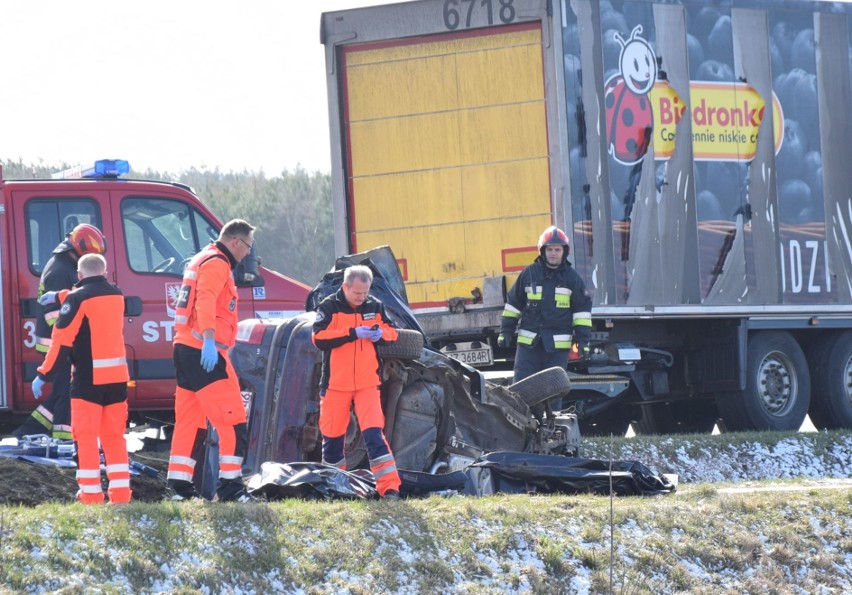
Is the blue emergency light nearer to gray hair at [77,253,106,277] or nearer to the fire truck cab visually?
the fire truck cab

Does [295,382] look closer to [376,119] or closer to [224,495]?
[224,495]

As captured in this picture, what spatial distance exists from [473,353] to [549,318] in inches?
59.3

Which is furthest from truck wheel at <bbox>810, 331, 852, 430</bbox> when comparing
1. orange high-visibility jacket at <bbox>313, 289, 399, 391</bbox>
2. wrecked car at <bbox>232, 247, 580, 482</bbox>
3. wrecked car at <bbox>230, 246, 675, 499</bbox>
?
orange high-visibility jacket at <bbox>313, 289, 399, 391</bbox>

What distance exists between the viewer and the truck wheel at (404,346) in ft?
28.2

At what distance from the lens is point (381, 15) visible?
1265cm

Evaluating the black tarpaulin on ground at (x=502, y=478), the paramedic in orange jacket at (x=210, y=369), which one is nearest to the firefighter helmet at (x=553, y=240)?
the black tarpaulin on ground at (x=502, y=478)

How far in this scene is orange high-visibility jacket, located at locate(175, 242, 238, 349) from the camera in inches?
314

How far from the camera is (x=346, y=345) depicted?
8422mm

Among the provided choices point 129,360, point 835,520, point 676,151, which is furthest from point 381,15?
point 835,520

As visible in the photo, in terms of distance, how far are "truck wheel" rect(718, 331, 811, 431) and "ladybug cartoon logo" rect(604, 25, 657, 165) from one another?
2.39 meters

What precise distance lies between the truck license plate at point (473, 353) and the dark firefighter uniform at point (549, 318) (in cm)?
114

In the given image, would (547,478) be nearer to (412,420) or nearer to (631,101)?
(412,420)

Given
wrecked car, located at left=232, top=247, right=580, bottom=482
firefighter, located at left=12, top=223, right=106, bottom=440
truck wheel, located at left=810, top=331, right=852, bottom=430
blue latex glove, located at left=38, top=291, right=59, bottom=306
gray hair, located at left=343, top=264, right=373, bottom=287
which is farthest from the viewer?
truck wheel, located at left=810, top=331, right=852, bottom=430

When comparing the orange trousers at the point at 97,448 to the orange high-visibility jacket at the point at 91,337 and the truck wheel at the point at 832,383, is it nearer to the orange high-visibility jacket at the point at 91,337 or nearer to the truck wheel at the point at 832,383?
the orange high-visibility jacket at the point at 91,337
